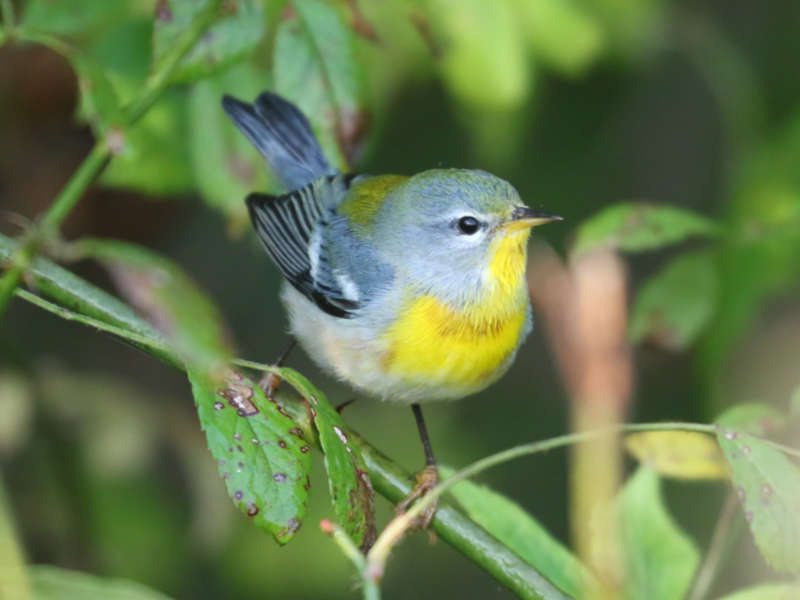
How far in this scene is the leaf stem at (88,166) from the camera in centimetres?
112

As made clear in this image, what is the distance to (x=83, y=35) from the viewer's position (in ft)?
9.55

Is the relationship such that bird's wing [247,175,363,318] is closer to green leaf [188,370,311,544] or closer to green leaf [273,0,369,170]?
green leaf [273,0,369,170]

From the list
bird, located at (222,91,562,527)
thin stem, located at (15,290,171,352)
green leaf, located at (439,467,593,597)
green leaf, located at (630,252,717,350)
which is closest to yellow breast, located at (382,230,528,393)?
bird, located at (222,91,562,527)

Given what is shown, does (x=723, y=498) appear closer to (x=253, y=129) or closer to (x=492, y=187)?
(x=492, y=187)

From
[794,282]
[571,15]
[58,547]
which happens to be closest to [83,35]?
[571,15]

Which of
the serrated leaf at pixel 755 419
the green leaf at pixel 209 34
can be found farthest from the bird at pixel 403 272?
the serrated leaf at pixel 755 419

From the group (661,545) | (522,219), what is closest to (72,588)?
(661,545)

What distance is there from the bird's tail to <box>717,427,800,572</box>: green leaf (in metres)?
1.79

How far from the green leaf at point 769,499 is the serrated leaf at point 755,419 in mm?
295

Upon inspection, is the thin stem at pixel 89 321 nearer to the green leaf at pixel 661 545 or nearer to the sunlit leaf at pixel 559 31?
the green leaf at pixel 661 545

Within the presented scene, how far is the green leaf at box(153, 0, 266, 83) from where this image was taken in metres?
1.94

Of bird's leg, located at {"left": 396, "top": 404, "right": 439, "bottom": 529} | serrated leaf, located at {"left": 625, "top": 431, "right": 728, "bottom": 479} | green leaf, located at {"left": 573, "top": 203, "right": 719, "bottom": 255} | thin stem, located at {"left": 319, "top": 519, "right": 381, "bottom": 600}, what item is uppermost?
green leaf, located at {"left": 573, "top": 203, "right": 719, "bottom": 255}

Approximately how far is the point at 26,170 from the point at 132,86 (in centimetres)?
112

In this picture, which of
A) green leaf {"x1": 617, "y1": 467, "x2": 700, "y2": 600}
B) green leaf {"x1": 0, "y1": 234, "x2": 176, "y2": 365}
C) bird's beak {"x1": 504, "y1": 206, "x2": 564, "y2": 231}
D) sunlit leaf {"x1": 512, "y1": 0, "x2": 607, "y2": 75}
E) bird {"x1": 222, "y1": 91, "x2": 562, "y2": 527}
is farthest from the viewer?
sunlit leaf {"x1": 512, "y1": 0, "x2": 607, "y2": 75}
